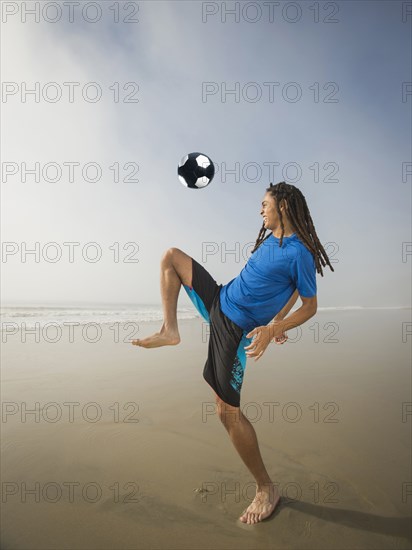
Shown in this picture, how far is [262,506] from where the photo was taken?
2.38 meters

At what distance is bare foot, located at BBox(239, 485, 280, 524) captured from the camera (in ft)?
7.63

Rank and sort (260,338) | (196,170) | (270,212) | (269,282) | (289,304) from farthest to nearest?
1. (196,170)
2. (289,304)
3. (270,212)
4. (269,282)
5. (260,338)

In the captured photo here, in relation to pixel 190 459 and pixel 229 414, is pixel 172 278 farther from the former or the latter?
pixel 190 459

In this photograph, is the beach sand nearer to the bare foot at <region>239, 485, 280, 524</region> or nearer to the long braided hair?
the bare foot at <region>239, 485, 280, 524</region>

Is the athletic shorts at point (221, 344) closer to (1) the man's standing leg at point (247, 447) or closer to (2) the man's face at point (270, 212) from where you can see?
(1) the man's standing leg at point (247, 447)

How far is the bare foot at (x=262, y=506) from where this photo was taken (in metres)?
2.32

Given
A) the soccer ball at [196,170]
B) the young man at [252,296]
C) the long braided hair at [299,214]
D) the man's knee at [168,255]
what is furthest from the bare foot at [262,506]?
the soccer ball at [196,170]

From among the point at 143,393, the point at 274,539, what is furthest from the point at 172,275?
the point at 143,393

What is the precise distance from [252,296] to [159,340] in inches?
24.3

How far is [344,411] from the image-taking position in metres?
3.87

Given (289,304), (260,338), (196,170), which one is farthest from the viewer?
(196,170)

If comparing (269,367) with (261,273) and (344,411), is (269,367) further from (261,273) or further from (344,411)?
(261,273)

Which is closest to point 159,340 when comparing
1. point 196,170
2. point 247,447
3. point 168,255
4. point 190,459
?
point 168,255

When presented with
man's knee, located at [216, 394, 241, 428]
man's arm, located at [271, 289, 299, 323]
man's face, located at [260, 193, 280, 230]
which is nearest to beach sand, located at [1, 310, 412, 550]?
man's knee, located at [216, 394, 241, 428]
